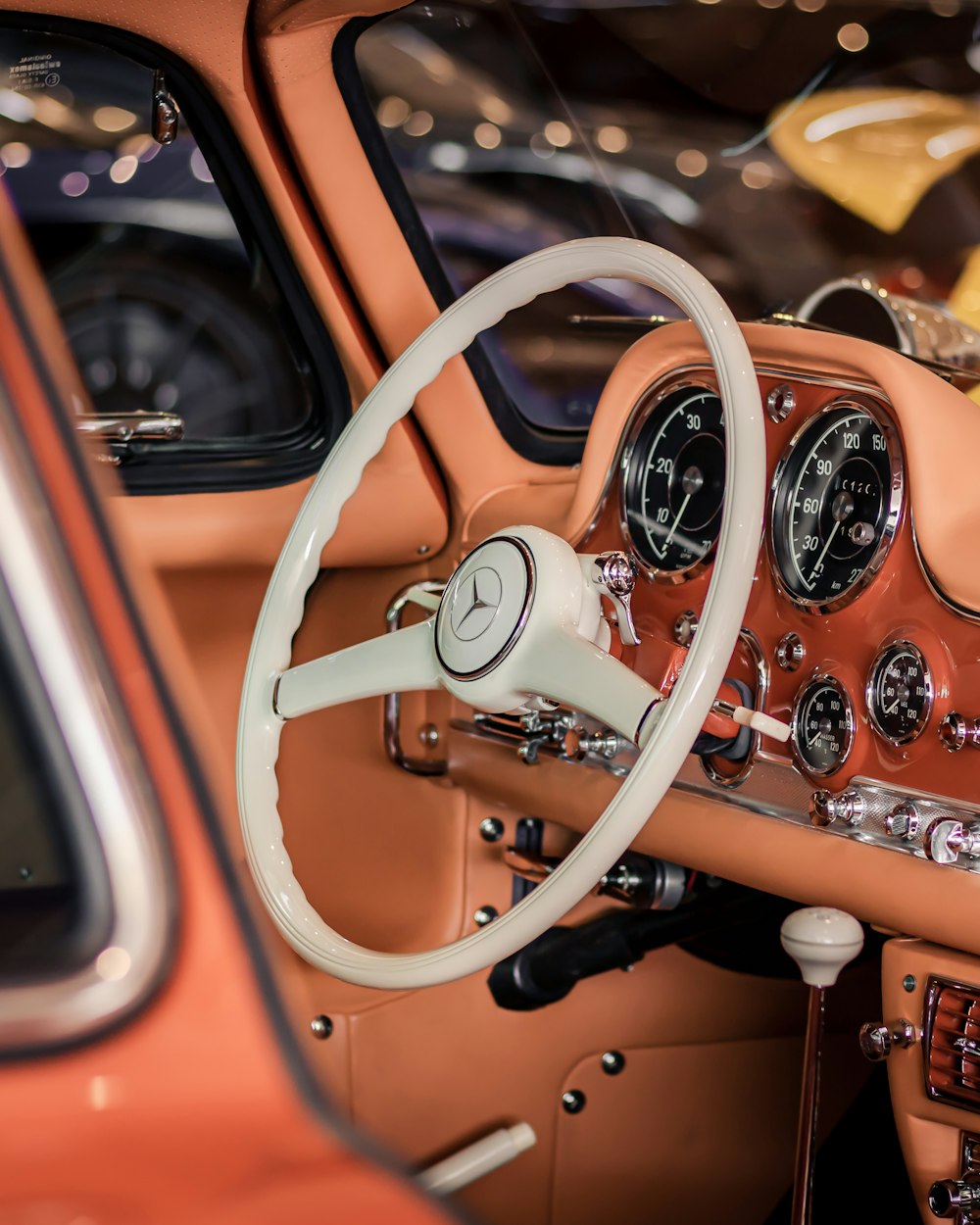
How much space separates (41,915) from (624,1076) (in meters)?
1.29

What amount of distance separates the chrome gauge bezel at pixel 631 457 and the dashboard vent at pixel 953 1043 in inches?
17.5

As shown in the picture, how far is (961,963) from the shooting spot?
1.17 metres

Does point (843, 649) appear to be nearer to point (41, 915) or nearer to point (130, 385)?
point (41, 915)

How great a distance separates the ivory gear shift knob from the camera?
1.17 meters

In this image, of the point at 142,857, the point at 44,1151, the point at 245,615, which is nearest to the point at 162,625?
the point at 142,857

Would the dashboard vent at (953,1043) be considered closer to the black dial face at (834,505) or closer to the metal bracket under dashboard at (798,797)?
the metal bracket under dashboard at (798,797)

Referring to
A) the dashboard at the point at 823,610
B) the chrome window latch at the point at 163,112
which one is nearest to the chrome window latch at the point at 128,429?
the chrome window latch at the point at 163,112

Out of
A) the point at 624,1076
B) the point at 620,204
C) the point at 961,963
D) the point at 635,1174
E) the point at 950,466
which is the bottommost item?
the point at 635,1174

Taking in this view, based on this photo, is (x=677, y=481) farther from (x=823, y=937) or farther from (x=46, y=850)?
(x=46, y=850)

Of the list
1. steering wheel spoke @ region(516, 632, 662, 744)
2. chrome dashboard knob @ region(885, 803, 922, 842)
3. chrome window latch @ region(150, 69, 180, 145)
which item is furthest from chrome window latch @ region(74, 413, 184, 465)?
chrome dashboard knob @ region(885, 803, 922, 842)

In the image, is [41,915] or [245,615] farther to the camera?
[245,615]

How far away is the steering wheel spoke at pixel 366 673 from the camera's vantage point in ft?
3.97

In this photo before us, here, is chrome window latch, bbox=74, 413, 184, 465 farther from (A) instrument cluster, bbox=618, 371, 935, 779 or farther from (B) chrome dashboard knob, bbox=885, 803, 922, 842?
(B) chrome dashboard knob, bbox=885, 803, 922, 842

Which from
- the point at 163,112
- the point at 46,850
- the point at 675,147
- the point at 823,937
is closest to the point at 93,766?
the point at 46,850
